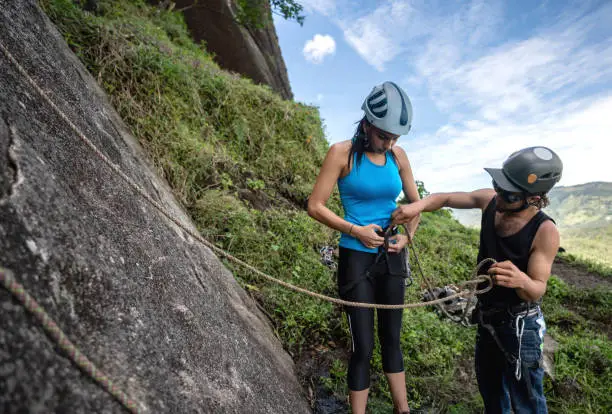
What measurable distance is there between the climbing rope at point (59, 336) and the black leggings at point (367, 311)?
1.51 metres

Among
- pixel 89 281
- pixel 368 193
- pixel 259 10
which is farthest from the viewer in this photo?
pixel 259 10

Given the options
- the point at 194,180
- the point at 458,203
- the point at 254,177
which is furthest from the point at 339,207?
the point at 458,203

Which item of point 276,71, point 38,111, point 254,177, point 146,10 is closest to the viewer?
point 38,111

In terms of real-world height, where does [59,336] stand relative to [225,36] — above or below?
below

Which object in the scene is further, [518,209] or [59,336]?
[518,209]

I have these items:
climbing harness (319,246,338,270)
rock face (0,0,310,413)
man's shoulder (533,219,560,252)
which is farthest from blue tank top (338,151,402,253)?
climbing harness (319,246,338,270)

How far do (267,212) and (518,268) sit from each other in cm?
335

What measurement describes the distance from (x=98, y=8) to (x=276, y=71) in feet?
30.8

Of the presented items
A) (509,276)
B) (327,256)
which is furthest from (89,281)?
(327,256)

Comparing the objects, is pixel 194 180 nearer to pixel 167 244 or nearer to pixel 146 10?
pixel 167 244

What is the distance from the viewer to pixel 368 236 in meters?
2.18

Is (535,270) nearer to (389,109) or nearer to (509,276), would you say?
(509,276)

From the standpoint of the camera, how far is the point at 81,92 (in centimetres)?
211

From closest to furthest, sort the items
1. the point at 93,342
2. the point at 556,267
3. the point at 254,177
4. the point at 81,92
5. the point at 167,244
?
the point at 93,342 → the point at 167,244 → the point at 81,92 → the point at 254,177 → the point at 556,267
